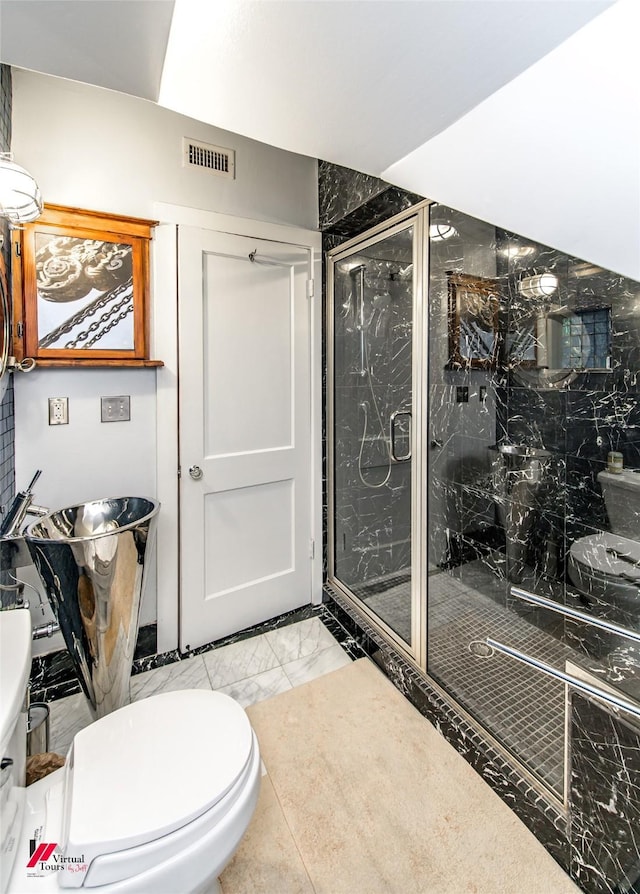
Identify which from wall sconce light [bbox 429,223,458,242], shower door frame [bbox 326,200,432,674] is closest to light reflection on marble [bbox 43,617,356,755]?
shower door frame [bbox 326,200,432,674]

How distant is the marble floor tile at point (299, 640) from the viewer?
2.20 meters

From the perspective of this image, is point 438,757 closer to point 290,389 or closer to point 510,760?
point 510,760

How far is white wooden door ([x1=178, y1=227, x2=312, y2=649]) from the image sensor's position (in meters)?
2.11

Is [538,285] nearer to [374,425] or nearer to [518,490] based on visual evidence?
[518,490]

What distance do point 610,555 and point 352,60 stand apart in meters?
1.31

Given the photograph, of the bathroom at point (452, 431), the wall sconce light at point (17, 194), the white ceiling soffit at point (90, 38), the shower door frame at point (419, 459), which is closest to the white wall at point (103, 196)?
the bathroom at point (452, 431)

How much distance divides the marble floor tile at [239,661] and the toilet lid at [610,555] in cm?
152

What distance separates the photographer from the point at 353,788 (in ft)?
4.86

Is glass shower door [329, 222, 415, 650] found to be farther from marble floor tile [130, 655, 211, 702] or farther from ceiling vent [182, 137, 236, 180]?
marble floor tile [130, 655, 211, 702]

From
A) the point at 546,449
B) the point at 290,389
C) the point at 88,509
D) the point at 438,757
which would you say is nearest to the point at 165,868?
the point at 438,757

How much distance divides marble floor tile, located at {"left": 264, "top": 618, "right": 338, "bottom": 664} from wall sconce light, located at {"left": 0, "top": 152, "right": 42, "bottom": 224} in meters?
2.13

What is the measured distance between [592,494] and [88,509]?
195cm

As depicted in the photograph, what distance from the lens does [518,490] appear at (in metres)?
1.61

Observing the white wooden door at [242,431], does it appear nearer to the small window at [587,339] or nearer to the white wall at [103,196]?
the white wall at [103,196]
